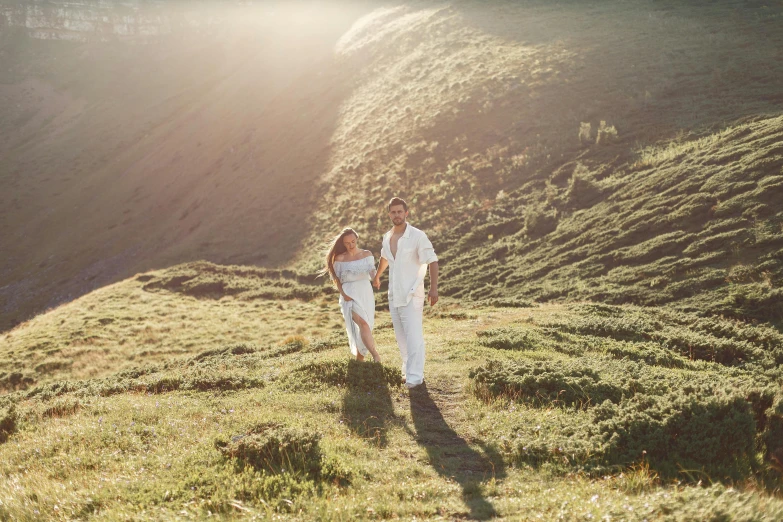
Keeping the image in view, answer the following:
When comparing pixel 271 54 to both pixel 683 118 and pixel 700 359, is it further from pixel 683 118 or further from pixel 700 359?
pixel 700 359

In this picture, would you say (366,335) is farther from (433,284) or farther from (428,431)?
(428,431)

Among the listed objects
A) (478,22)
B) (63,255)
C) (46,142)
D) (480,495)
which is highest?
(478,22)

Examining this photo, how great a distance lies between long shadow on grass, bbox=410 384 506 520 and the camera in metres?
5.18

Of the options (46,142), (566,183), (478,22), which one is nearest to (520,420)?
(566,183)

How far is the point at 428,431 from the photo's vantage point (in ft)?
24.3

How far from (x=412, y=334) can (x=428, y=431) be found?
1922 millimetres

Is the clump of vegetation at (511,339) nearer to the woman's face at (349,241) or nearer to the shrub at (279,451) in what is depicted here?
the woman's face at (349,241)

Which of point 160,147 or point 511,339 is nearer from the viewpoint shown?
point 511,339

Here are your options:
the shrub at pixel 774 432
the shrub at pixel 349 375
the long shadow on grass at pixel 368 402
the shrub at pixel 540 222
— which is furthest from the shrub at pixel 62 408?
the shrub at pixel 540 222

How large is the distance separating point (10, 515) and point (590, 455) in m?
5.43

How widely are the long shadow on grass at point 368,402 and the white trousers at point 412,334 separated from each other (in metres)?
0.51

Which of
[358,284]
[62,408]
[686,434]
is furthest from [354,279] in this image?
[686,434]

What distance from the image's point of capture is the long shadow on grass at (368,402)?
7.34 metres

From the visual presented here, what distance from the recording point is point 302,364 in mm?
10703
